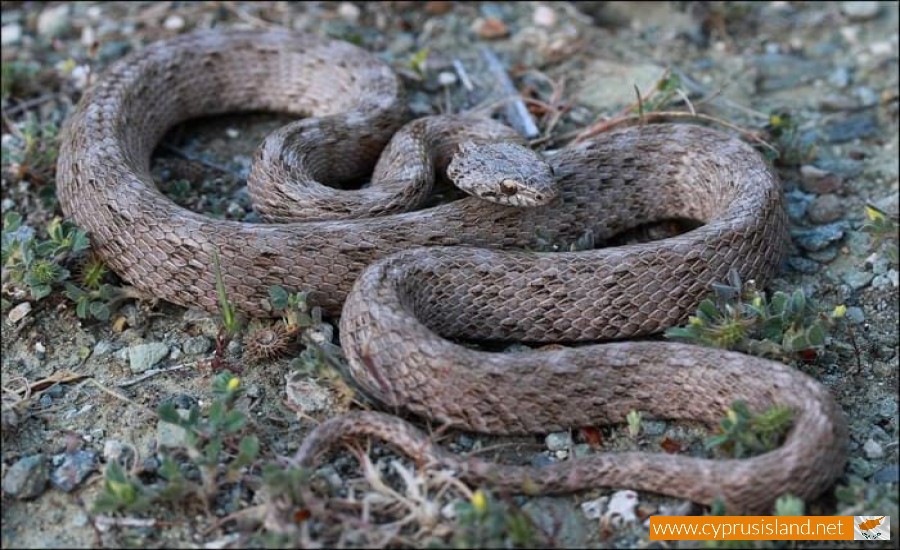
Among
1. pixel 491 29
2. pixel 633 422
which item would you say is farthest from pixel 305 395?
pixel 491 29

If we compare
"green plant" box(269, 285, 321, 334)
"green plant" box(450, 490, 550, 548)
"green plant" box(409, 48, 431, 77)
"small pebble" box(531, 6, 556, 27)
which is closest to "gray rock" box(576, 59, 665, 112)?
"small pebble" box(531, 6, 556, 27)

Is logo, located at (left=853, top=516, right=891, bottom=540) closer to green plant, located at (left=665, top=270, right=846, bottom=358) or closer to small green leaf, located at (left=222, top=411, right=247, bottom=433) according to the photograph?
green plant, located at (left=665, top=270, right=846, bottom=358)

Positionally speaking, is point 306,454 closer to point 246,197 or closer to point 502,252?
point 502,252

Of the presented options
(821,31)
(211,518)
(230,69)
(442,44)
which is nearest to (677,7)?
(821,31)

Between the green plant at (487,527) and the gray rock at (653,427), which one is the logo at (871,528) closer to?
the gray rock at (653,427)

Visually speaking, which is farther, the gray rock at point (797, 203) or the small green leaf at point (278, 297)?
the gray rock at point (797, 203)

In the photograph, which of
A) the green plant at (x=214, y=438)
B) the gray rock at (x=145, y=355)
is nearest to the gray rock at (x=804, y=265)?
the green plant at (x=214, y=438)
